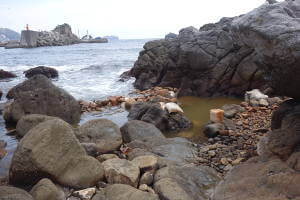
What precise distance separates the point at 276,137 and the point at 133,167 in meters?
2.79

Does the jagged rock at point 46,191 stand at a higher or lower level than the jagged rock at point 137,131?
higher

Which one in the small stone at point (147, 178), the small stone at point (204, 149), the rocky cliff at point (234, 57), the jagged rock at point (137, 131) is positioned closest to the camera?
the rocky cliff at point (234, 57)

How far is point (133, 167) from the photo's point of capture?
20.4ft

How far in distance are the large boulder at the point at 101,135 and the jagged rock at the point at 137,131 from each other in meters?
0.63

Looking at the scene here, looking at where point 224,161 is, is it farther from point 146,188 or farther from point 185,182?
point 146,188

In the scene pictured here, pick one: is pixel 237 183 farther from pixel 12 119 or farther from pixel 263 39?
pixel 12 119

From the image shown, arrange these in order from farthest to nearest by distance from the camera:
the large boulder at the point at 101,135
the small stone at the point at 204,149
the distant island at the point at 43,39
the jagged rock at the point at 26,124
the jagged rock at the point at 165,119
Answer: the distant island at the point at 43,39
the jagged rock at the point at 165,119
the jagged rock at the point at 26,124
the small stone at the point at 204,149
the large boulder at the point at 101,135

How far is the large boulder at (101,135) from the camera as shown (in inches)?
316

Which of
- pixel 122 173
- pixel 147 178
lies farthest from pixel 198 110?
pixel 122 173

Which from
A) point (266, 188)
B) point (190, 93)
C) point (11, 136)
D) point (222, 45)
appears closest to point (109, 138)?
point (11, 136)

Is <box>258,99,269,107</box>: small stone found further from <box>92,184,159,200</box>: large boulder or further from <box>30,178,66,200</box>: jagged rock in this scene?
<box>30,178,66,200</box>: jagged rock

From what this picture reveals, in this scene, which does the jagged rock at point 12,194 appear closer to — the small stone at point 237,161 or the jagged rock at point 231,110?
the small stone at point 237,161

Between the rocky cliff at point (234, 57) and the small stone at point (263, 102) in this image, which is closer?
the rocky cliff at point (234, 57)

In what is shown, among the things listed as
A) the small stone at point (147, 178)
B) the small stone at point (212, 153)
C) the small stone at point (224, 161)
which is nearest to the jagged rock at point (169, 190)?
the small stone at point (147, 178)
